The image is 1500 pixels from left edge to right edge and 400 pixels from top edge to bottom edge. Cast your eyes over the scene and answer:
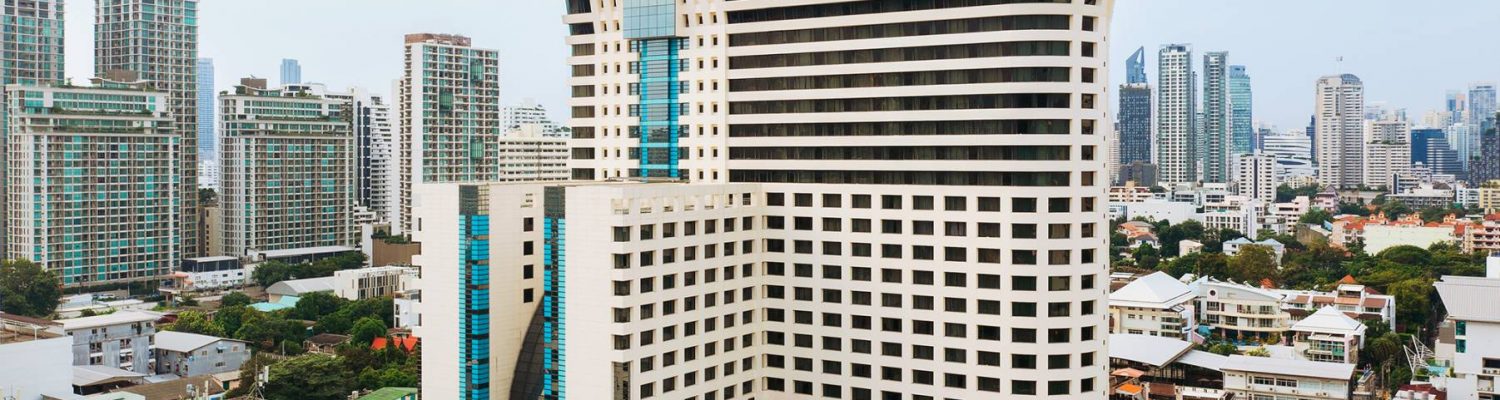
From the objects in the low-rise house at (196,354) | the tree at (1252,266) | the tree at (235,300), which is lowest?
the low-rise house at (196,354)

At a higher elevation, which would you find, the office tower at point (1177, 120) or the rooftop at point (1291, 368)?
the office tower at point (1177, 120)

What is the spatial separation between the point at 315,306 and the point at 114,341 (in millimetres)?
18504

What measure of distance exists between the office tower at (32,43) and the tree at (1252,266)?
84697 mm

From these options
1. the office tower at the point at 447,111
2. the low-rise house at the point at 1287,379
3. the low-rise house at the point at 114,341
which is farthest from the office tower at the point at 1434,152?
the low-rise house at the point at 114,341

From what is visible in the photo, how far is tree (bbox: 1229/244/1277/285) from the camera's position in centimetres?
7931

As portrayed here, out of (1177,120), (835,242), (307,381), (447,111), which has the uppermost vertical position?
(1177,120)

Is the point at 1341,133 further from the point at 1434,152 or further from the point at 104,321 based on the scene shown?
the point at 104,321

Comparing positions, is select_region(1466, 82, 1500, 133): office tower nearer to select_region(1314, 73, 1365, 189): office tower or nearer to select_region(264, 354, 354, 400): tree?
select_region(1314, 73, 1365, 189): office tower

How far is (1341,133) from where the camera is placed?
176750mm

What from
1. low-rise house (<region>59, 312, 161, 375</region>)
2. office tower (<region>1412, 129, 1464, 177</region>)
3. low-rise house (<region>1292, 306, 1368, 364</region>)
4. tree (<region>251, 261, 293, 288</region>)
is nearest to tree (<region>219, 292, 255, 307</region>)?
tree (<region>251, 261, 293, 288</region>)

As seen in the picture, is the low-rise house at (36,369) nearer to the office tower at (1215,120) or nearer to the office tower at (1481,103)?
the office tower at (1215,120)

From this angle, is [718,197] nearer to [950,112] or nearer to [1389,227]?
[950,112]

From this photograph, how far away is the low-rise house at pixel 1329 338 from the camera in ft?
168

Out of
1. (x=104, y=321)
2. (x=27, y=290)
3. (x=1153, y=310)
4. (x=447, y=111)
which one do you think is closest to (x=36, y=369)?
(x=104, y=321)
